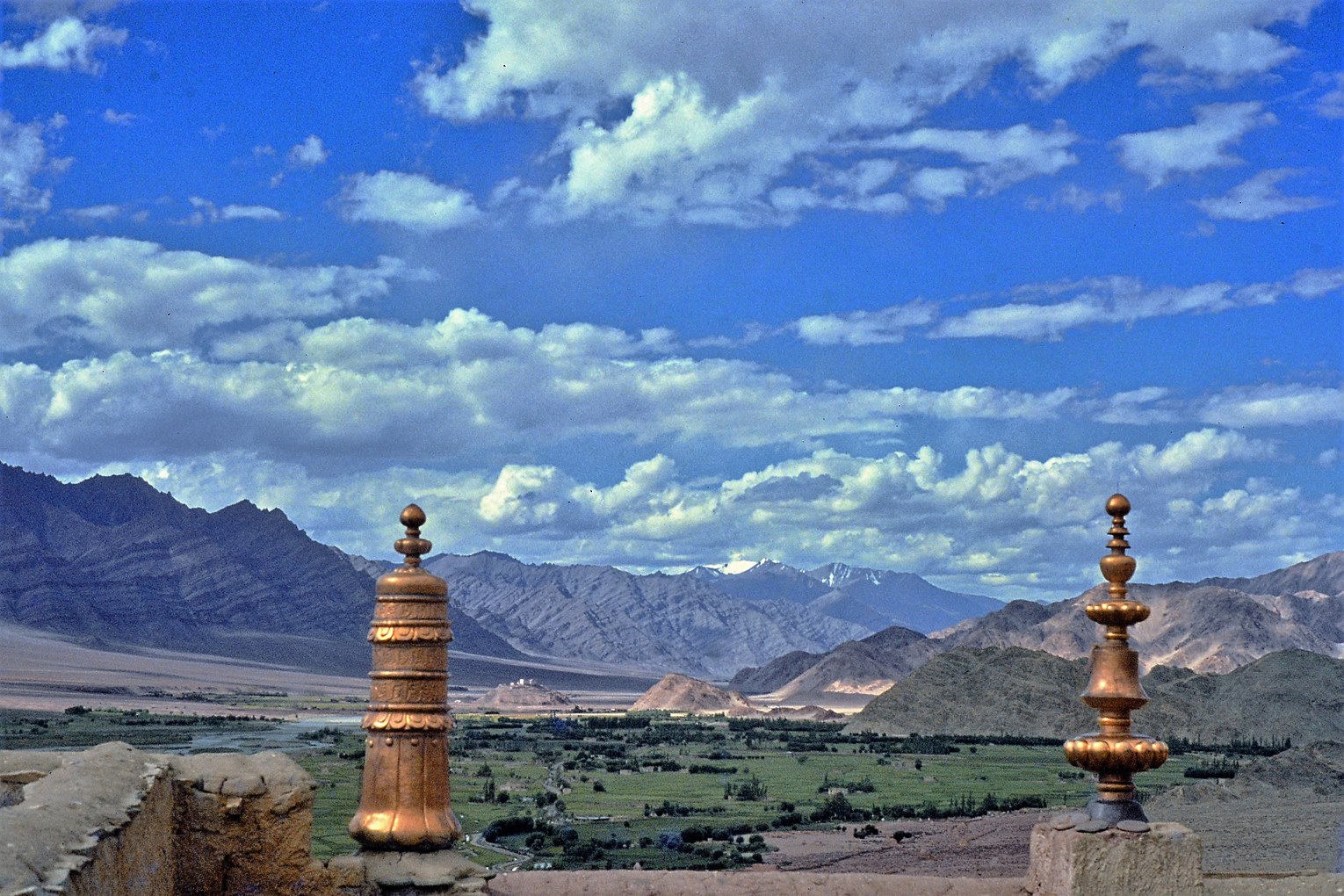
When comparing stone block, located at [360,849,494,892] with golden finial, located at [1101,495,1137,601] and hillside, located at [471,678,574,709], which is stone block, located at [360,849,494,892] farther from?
hillside, located at [471,678,574,709]

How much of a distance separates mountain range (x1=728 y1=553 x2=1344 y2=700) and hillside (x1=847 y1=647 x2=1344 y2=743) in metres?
13.8

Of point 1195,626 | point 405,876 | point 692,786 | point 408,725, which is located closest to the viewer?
point 405,876

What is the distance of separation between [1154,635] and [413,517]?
347ft

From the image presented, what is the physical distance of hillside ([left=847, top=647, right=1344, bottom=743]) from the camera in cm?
6225

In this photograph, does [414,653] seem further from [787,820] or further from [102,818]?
[787,820]

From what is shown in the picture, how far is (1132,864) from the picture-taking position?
6758mm

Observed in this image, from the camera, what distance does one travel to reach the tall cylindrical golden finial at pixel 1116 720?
6.95 meters

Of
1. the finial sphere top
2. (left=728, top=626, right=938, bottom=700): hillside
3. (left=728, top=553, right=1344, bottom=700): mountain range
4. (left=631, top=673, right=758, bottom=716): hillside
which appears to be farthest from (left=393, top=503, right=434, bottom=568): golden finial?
(left=728, top=626, right=938, bottom=700): hillside

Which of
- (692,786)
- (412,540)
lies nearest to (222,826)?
(412,540)

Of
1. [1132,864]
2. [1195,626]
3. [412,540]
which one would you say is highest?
[1195,626]

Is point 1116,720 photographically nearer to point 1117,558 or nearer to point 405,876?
point 1117,558

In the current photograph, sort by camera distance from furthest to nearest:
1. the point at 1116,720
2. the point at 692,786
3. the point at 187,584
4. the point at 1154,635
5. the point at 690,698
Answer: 1. the point at 187,584
2. the point at 1154,635
3. the point at 690,698
4. the point at 692,786
5. the point at 1116,720

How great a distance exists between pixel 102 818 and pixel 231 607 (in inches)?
5475

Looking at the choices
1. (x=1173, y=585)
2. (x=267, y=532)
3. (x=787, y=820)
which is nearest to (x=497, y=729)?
(x=787, y=820)
